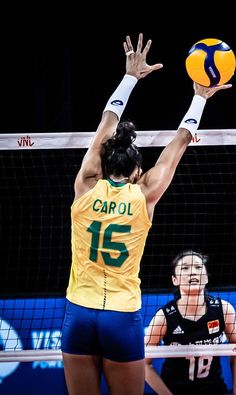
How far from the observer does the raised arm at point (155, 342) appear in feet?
16.8

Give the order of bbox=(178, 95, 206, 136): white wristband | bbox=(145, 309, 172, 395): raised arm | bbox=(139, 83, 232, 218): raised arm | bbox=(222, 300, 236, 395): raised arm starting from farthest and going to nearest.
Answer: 1. bbox=(222, 300, 236, 395): raised arm
2. bbox=(145, 309, 172, 395): raised arm
3. bbox=(178, 95, 206, 136): white wristband
4. bbox=(139, 83, 232, 218): raised arm

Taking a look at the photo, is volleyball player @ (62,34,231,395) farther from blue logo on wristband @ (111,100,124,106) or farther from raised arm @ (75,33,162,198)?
blue logo on wristband @ (111,100,124,106)

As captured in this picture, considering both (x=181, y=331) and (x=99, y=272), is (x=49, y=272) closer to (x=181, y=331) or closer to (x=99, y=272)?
(x=181, y=331)

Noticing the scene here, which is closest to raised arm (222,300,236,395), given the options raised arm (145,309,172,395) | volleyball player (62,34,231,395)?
raised arm (145,309,172,395)

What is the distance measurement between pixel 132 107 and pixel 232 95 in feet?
3.76

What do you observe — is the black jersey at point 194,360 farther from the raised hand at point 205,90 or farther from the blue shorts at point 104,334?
the raised hand at point 205,90

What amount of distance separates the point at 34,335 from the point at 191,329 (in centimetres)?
133

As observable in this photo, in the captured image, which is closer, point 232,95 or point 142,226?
point 142,226

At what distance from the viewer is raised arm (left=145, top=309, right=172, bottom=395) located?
16.8 feet

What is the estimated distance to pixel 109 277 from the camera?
12.3ft

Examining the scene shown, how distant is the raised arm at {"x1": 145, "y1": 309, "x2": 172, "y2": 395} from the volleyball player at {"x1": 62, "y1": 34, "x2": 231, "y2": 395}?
1414 mm

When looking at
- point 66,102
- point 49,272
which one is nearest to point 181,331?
point 49,272

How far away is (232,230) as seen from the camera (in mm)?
8836

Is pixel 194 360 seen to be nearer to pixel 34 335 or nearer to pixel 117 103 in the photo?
pixel 34 335
